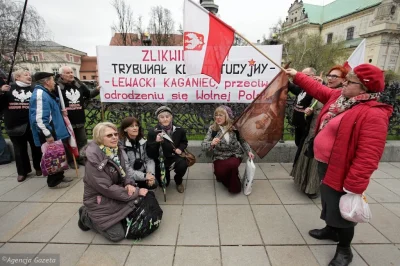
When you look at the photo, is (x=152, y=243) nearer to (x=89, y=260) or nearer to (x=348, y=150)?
(x=89, y=260)

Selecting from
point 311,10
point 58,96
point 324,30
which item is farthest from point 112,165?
point 311,10

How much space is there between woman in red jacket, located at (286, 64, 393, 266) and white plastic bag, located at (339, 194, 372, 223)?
0.09m

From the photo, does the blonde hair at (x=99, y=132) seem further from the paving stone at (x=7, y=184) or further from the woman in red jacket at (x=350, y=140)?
the paving stone at (x=7, y=184)

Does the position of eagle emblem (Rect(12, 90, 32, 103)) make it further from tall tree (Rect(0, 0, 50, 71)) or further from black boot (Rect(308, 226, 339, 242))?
tall tree (Rect(0, 0, 50, 71))

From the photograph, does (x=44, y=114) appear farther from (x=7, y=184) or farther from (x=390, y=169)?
(x=390, y=169)

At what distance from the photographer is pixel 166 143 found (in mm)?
3189

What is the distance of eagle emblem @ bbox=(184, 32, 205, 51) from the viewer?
266cm

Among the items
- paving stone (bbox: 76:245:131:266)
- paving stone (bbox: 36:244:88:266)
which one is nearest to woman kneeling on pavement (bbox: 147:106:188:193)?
paving stone (bbox: 76:245:131:266)

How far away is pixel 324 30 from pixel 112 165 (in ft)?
210

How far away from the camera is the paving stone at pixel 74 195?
128 inches

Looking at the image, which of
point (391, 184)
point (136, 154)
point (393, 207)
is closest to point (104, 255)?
point (136, 154)

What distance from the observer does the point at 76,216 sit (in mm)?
2848

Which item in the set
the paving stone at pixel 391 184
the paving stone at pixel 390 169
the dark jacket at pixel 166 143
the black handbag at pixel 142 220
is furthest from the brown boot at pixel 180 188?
the paving stone at pixel 390 169

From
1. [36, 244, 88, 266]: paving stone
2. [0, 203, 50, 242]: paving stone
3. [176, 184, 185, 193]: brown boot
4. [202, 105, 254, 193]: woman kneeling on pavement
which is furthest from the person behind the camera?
[176, 184, 185, 193]: brown boot
